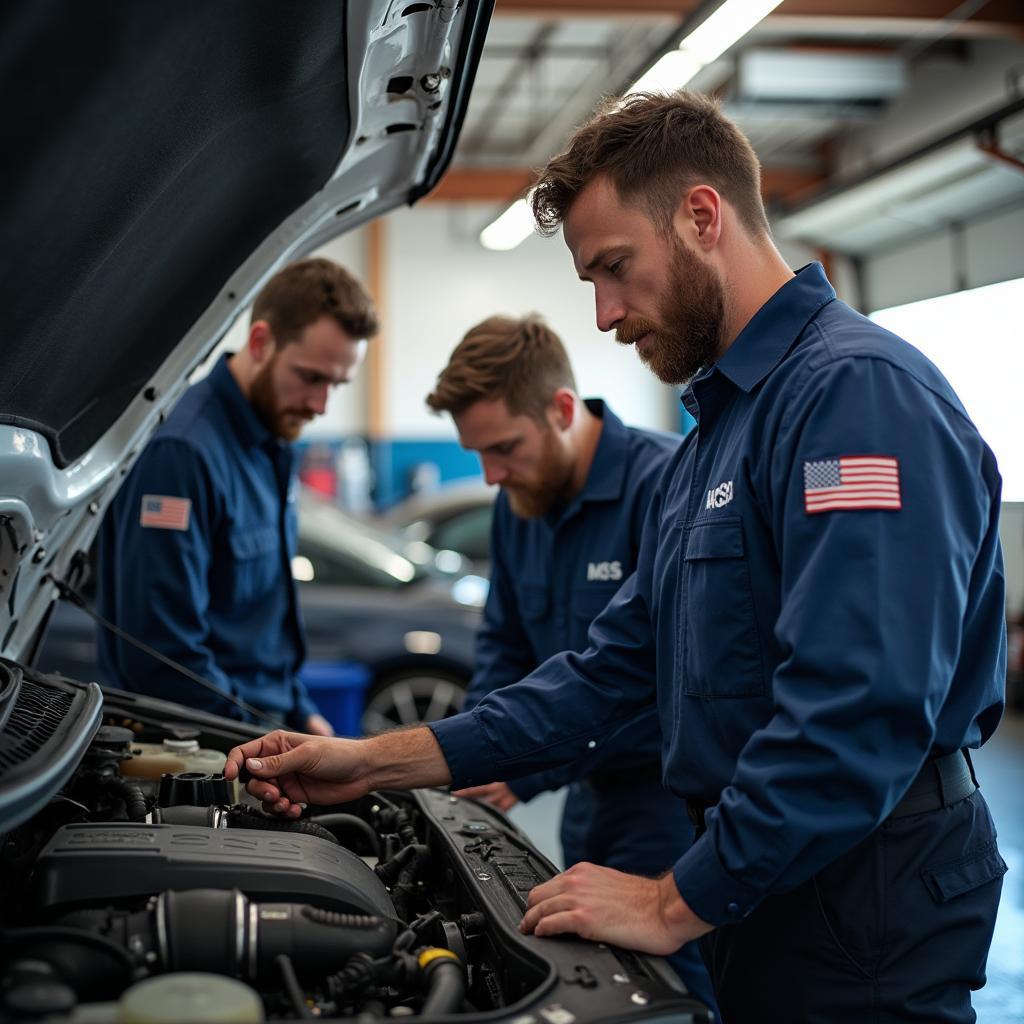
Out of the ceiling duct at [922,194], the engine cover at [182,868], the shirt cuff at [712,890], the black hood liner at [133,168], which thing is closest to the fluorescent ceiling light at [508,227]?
the ceiling duct at [922,194]

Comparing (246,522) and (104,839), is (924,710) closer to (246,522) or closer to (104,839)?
(104,839)

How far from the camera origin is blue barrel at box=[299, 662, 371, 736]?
13.3ft

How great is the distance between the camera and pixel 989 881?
124 centimetres

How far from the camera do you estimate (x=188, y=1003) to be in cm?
83

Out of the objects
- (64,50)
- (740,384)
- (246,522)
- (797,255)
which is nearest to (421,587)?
(246,522)

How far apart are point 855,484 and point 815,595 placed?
12 centimetres

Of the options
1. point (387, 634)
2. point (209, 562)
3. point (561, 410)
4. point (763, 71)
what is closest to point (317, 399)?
point (209, 562)

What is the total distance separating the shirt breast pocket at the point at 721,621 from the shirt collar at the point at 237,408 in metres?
1.37

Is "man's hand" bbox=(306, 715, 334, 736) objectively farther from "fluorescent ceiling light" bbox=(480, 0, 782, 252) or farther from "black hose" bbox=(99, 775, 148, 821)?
"fluorescent ceiling light" bbox=(480, 0, 782, 252)

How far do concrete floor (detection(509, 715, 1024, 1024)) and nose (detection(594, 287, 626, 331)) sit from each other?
162 centimetres

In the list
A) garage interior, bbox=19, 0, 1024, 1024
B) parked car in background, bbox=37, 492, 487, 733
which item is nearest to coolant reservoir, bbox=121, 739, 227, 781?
garage interior, bbox=19, 0, 1024, 1024

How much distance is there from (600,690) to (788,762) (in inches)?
21.2

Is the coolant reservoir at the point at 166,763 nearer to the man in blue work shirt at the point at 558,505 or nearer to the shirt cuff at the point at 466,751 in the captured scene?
the shirt cuff at the point at 466,751

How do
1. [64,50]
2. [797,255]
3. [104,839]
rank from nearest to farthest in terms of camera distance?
[64,50], [104,839], [797,255]
